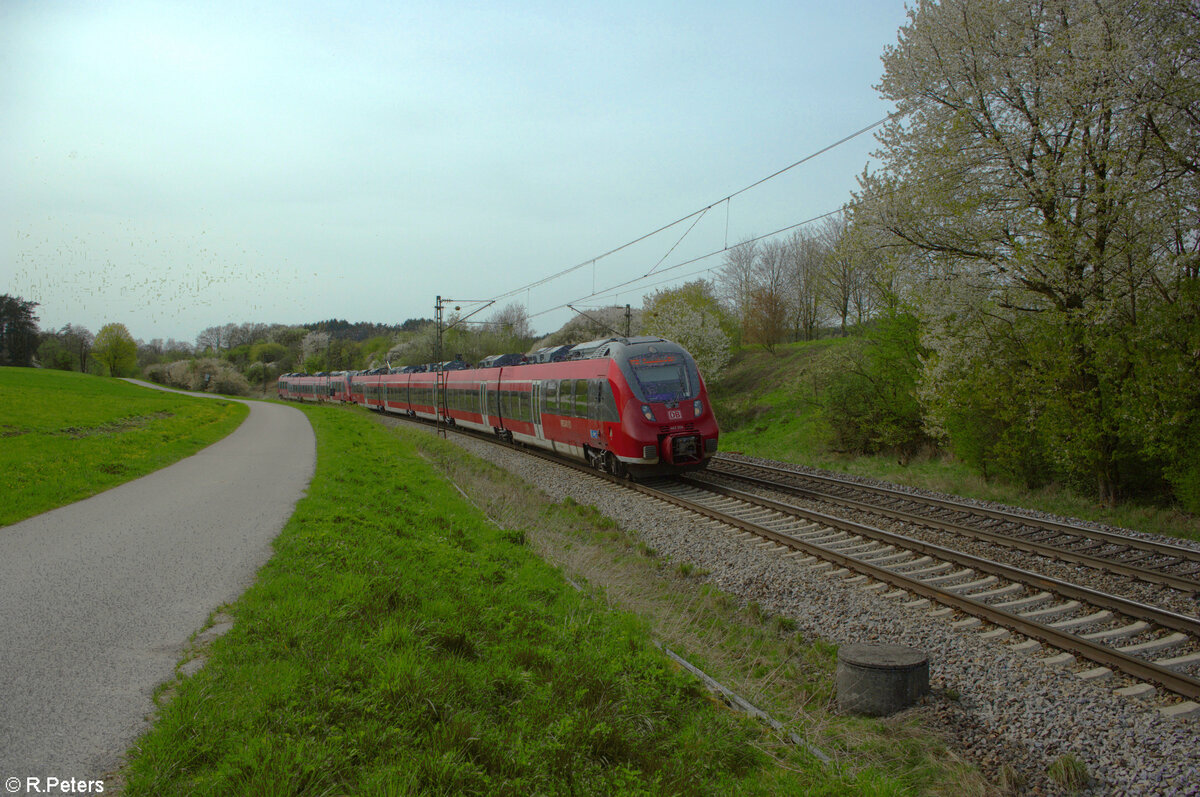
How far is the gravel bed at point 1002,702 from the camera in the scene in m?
4.44

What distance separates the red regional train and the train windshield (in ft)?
0.08

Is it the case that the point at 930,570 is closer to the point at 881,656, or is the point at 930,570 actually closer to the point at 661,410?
the point at 881,656

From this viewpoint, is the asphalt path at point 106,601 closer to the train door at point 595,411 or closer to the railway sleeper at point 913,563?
the train door at point 595,411

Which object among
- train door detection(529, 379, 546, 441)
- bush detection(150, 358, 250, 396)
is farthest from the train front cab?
bush detection(150, 358, 250, 396)

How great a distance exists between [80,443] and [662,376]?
1322 cm

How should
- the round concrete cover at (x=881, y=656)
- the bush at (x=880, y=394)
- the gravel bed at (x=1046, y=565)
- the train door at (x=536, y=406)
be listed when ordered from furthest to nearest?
the train door at (x=536, y=406)
the bush at (x=880, y=394)
the gravel bed at (x=1046, y=565)
the round concrete cover at (x=881, y=656)

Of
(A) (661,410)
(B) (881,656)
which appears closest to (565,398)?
A: (A) (661,410)

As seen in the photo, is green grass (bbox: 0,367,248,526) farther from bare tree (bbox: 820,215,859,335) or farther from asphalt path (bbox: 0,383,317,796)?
bare tree (bbox: 820,215,859,335)

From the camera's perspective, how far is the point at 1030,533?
406 inches

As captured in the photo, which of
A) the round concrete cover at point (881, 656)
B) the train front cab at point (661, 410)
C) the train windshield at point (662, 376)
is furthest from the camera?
the train windshield at point (662, 376)

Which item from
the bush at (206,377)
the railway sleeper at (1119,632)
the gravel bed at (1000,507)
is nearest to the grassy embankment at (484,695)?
the railway sleeper at (1119,632)

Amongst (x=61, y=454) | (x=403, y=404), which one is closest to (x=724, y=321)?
(x=403, y=404)

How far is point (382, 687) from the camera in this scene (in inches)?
163

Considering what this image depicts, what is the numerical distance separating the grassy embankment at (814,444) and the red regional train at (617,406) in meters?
5.84
